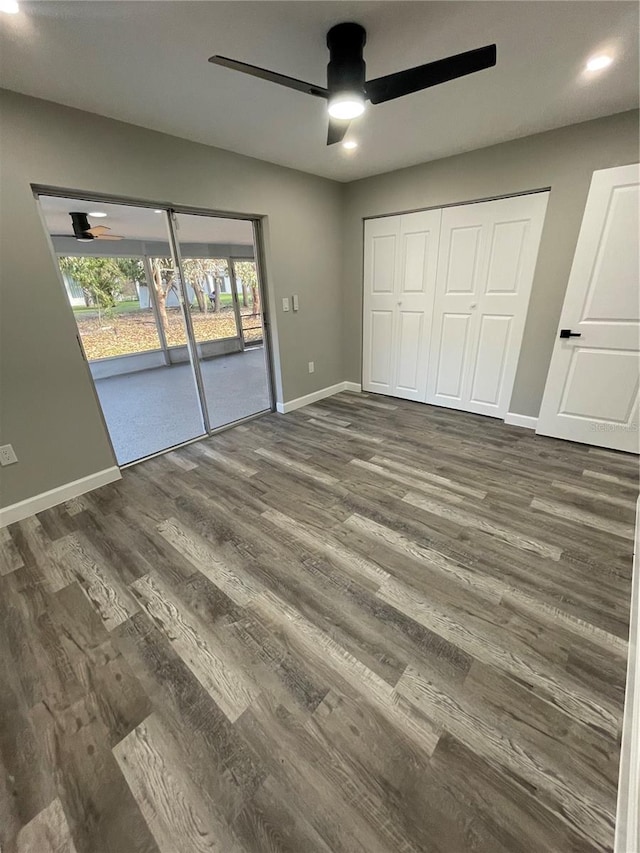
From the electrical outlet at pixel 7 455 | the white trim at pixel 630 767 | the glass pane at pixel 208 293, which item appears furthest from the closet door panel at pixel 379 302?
the electrical outlet at pixel 7 455

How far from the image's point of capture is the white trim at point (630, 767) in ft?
2.68

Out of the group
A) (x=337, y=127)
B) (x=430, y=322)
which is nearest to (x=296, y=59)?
(x=337, y=127)

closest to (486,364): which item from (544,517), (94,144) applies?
(544,517)

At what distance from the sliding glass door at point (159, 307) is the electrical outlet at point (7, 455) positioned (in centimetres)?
78

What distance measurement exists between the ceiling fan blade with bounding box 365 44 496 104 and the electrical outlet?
9.20 ft

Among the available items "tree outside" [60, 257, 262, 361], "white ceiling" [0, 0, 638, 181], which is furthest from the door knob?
"tree outside" [60, 257, 262, 361]

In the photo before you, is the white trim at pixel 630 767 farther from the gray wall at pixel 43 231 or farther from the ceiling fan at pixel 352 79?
the gray wall at pixel 43 231

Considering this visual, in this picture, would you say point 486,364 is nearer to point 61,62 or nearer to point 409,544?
point 409,544

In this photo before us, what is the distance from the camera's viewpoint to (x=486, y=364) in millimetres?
3482

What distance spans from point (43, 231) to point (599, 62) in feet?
10.7

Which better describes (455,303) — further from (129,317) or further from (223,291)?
(129,317)

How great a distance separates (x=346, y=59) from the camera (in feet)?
4.93

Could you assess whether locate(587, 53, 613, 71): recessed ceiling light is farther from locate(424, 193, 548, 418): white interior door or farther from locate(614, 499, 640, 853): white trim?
locate(614, 499, 640, 853): white trim

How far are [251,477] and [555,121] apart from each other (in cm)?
345
